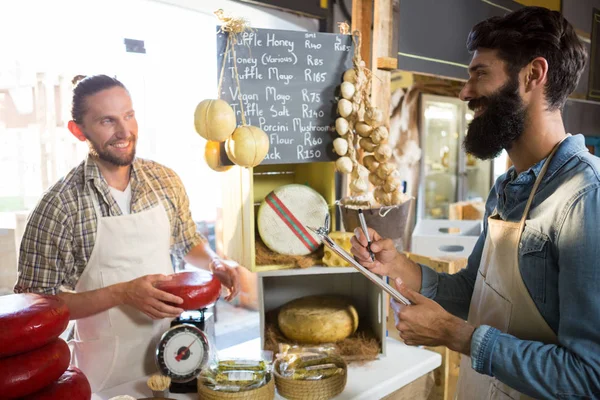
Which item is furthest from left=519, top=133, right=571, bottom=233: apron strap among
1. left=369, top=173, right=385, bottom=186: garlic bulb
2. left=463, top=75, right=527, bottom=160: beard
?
left=369, top=173, right=385, bottom=186: garlic bulb

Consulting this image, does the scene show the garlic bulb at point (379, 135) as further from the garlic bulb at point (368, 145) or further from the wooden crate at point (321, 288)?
the wooden crate at point (321, 288)

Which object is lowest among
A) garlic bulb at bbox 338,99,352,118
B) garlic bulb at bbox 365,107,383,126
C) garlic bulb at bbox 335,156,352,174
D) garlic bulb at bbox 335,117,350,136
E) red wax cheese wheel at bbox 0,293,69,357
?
red wax cheese wheel at bbox 0,293,69,357

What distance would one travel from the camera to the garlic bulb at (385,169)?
176 cm

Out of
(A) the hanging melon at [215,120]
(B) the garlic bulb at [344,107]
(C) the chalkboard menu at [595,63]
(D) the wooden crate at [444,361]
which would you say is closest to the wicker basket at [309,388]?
(A) the hanging melon at [215,120]

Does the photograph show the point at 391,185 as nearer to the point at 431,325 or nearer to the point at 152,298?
the point at 431,325

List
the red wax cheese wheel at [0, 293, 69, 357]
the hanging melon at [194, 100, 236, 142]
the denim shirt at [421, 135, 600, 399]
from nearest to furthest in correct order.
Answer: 1. the red wax cheese wheel at [0, 293, 69, 357]
2. the denim shirt at [421, 135, 600, 399]
3. the hanging melon at [194, 100, 236, 142]

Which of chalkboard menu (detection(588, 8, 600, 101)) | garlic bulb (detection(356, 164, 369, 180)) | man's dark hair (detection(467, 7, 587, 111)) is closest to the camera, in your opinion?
man's dark hair (detection(467, 7, 587, 111))

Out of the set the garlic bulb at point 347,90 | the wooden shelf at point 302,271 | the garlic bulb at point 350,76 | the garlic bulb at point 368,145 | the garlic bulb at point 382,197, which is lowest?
the wooden shelf at point 302,271

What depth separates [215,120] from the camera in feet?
5.22

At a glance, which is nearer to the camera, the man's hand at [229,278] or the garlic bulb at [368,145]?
the garlic bulb at [368,145]

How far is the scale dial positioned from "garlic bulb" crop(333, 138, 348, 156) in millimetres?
836

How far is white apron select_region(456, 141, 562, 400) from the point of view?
1.30m

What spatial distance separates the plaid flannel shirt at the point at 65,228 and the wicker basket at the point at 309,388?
90 centimetres

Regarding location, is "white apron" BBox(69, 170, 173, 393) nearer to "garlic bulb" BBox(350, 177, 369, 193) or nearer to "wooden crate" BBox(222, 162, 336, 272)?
"wooden crate" BBox(222, 162, 336, 272)
